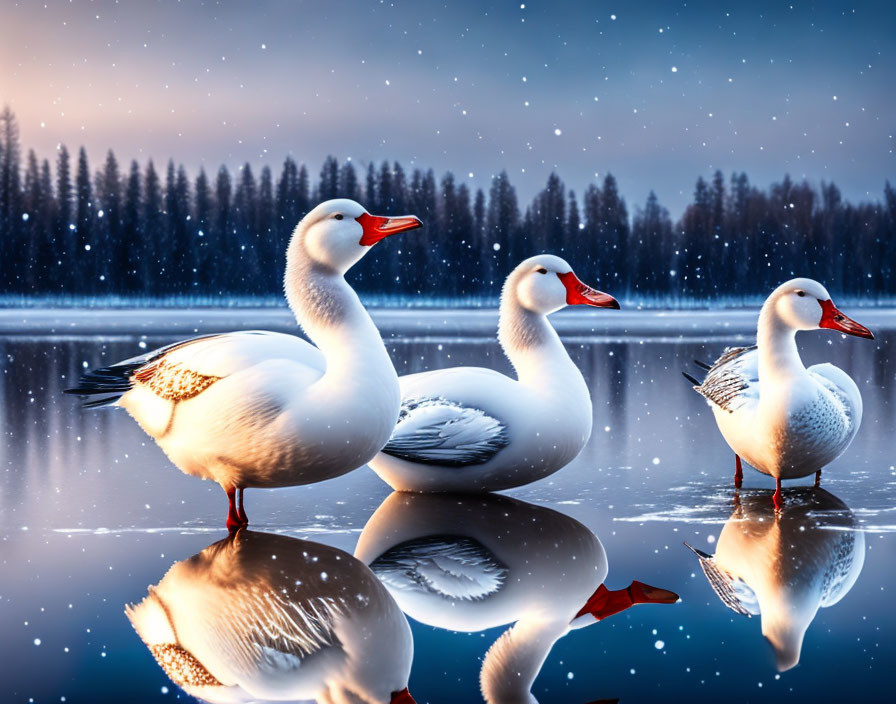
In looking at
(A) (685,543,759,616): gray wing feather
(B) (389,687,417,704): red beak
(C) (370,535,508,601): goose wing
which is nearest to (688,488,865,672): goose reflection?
(A) (685,543,759,616): gray wing feather

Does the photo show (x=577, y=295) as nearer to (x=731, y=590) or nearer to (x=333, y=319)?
(x=333, y=319)

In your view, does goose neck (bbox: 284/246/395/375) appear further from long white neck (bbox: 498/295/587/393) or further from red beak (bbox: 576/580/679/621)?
A: red beak (bbox: 576/580/679/621)

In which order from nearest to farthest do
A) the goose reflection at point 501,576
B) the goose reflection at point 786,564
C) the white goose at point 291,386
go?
the goose reflection at point 501,576
the goose reflection at point 786,564
the white goose at point 291,386

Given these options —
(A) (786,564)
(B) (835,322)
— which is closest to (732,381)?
(B) (835,322)

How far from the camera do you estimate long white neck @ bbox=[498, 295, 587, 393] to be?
5402mm

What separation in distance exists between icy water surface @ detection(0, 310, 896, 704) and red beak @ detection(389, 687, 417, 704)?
1.7 inches

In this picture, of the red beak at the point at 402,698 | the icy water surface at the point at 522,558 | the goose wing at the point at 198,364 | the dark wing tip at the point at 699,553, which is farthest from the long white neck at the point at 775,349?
the red beak at the point at 402,698

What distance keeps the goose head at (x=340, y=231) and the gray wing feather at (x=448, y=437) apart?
0.87 metres

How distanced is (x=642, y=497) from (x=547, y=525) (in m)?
0.87

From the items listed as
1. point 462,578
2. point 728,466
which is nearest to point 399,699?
point 462,578

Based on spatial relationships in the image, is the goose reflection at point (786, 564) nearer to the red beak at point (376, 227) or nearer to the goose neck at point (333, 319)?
the goose neck at point (333, 319)

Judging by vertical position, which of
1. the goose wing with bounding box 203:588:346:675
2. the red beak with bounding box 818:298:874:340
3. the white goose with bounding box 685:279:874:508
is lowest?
the goose wing with bounding box 203:588:346:675

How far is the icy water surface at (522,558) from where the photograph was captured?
117 inches

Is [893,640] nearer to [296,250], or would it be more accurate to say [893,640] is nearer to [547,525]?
[547,525]
